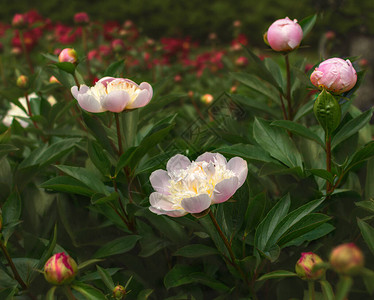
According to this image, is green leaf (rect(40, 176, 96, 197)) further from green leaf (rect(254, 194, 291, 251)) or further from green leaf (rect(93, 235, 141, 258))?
green leaf (rect(254, 194, 291, 251))

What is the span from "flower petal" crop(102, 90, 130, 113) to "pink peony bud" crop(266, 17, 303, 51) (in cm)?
28

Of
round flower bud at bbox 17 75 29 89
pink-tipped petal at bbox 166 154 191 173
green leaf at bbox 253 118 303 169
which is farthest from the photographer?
round flower bud at bbox 17 75 29 89

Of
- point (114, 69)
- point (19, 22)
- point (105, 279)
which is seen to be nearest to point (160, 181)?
point (105, 279)

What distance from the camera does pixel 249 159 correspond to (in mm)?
686

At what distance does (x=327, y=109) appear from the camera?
1.99ft

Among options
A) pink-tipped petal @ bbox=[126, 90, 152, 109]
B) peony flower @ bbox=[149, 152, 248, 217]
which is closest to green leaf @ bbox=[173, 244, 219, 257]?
peony flower @ bbox=[149, 152, 248, 217]

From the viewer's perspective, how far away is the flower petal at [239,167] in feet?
1.83

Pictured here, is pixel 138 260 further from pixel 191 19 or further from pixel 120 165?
pixel 191 19

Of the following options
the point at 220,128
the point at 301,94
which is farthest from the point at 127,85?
the point at 301,94

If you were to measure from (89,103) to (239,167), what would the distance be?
23cm

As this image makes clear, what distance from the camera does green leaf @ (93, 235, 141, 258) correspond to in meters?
0.67

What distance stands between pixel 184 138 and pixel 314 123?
0.39 m

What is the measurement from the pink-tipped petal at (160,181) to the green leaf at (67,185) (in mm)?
128

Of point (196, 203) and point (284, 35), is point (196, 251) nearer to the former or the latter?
point (196, 203)
